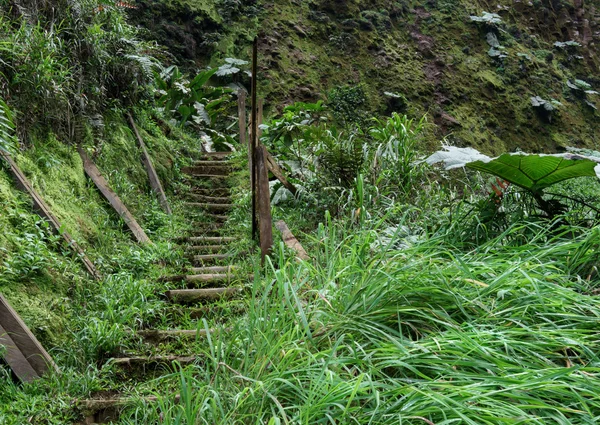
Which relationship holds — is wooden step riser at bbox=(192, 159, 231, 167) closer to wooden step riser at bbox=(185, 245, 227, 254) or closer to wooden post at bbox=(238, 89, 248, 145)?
wooden post at bbox=(238, 89, 248, 145)

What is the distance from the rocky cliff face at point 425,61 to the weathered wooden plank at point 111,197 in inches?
267

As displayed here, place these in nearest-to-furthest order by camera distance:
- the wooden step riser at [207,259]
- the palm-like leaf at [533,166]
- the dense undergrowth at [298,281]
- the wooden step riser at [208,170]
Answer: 1. the dense undergrowth at [298,281]
2. the palm-like leaf at [533,166]
3. the wooden step riser at [207,259]
4. the wooden step riser at [208,170]

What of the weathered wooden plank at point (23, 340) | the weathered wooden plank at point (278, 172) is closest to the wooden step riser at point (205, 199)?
the weathered wooden plank at point (278, 172)

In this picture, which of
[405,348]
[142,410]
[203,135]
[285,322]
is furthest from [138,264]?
[203,135]

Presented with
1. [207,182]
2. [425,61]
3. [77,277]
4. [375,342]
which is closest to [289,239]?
[77,277]

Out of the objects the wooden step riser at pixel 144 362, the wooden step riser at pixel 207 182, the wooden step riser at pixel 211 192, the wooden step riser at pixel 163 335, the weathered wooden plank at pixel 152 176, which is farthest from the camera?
the wooden step riser at pixel 207 182

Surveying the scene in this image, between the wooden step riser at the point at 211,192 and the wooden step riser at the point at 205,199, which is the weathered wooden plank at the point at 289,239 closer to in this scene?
the wooden step riser at the point at 205,199

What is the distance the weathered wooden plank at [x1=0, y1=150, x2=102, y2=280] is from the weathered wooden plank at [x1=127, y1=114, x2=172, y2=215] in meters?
2.08

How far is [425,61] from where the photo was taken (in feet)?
44.5

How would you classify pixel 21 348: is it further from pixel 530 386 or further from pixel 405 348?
pixel 530 386

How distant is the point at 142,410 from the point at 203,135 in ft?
25.2

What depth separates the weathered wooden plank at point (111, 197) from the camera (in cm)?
484

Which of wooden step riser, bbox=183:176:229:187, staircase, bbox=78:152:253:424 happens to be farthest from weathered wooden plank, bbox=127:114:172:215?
wooden step riser, bbox=183:176:229:187

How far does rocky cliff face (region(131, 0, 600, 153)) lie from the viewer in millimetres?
12023
